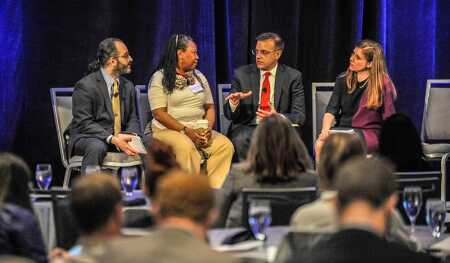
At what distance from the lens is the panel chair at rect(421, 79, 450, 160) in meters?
7.21

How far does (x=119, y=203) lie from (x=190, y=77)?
393 centimetres

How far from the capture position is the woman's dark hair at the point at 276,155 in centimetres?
450

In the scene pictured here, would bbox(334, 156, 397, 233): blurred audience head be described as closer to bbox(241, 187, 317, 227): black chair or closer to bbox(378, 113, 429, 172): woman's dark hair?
bbox(241, 187, 317, 227): black chair

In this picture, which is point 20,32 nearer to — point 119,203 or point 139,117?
point 139,117

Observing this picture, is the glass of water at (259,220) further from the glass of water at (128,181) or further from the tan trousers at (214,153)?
the tan trousers at (214,153)

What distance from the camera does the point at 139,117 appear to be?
7.14 m

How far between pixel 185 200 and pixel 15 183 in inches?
44.7

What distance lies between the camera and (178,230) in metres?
2.79

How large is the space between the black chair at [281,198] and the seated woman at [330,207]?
11cm

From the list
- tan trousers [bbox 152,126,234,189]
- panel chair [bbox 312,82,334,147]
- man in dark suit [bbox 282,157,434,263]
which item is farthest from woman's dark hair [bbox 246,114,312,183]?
panel chair [bbox 312,82,334,147]

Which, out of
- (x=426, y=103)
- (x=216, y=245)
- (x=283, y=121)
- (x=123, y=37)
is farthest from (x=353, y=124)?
(x=216, y=245)

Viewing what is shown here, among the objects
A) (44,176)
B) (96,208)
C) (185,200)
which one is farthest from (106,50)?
(185,200)

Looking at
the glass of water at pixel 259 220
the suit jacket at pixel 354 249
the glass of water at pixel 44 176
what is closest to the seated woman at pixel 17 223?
the glass of water at pixel 259 220

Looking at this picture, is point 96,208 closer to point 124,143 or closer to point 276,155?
point 276,155
